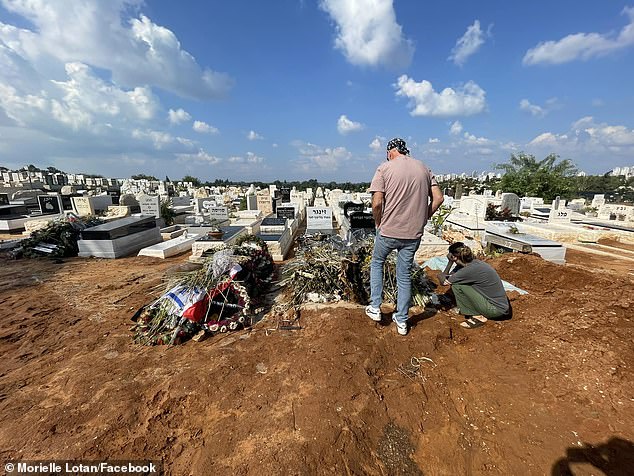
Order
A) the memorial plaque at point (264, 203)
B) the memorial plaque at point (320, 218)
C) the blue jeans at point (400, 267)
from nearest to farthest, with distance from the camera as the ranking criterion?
1. the blue jeans at point (400, 267)
2. the memorial plaque at point (320, 218)
3. the memorial plaque at point (264, 203)

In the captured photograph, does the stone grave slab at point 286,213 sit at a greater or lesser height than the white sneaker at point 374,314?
greater

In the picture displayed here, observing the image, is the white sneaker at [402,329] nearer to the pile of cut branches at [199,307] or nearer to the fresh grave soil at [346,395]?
the fresh grave soil at [346,395]

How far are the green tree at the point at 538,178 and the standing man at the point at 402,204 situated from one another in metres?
23.8

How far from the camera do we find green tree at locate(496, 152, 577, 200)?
20.6 metres

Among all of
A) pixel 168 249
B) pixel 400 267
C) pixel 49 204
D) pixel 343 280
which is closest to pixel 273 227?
pixel 168 249

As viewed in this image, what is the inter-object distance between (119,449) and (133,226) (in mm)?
8139

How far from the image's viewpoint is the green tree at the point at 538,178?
20.6m

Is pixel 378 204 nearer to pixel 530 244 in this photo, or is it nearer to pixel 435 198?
pixel 435 198

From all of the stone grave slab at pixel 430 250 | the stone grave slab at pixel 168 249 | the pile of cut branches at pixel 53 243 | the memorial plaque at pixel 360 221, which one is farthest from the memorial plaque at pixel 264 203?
the stone grave slab at pixel 430 250

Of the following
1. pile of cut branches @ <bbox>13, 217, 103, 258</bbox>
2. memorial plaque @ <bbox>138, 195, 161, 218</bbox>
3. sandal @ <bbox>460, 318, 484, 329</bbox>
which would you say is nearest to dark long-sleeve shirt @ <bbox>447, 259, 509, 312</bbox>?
sandal @ <bbox>460, 318, 484, 329</bbox>

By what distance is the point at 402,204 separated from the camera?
2594 mm

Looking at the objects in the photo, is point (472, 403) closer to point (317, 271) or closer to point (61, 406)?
point (317, 271)

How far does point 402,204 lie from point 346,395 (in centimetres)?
169

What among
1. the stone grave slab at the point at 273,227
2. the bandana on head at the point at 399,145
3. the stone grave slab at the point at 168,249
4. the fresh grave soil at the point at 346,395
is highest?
the bandana on head at the point at 399,145
